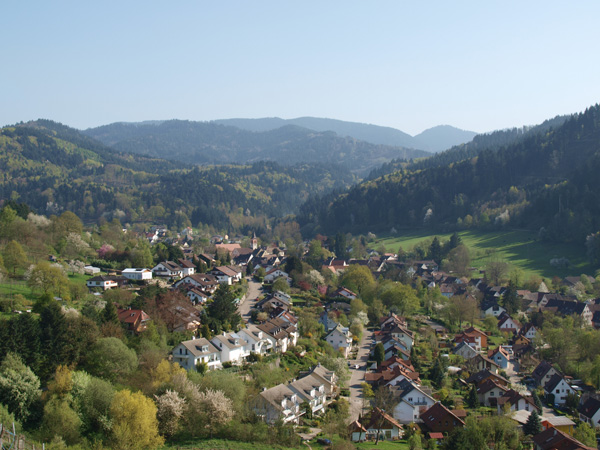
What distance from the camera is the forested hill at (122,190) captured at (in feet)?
447

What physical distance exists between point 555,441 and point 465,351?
608 inches

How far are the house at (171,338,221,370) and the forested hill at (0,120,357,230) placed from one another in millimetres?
97491

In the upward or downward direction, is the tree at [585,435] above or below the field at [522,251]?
below

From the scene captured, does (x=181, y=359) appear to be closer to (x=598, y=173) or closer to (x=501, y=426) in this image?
(x=501, y=426)

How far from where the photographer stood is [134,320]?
34.3 meters

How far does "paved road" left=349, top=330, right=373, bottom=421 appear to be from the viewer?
105ft

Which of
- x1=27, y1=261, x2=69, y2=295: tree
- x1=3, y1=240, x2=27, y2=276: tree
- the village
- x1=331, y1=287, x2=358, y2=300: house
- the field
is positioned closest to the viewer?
the village

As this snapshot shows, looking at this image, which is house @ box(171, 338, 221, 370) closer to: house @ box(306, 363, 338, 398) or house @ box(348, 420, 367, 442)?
house @ box(306, 363, 338, 398)

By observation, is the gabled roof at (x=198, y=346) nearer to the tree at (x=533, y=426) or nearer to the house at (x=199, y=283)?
the house at (x=199, y=283)

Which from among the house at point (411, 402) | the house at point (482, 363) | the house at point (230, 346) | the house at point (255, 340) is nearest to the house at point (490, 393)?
the house at point (411, 402)

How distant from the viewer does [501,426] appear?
27.9 meters

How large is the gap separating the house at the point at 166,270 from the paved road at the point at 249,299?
666cm

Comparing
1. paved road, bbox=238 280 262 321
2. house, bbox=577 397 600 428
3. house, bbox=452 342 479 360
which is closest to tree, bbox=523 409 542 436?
house, bbox=577 397 600 428

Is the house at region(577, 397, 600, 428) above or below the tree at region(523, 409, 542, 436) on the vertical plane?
below
